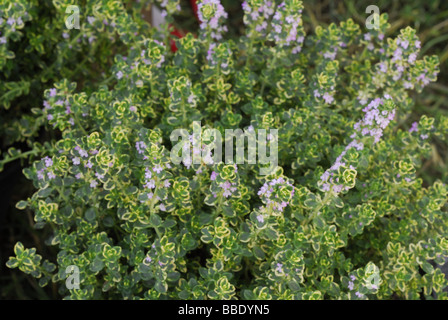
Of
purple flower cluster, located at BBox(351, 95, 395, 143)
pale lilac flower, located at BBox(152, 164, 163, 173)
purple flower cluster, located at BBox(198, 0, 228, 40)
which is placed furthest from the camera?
purple flower cluster, located at BBox(198, 0, 228, 40)

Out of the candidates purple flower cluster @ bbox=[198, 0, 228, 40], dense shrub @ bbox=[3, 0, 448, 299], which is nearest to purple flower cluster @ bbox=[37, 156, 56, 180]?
dense shrub @ bbox=[3, 0, 448, 299]

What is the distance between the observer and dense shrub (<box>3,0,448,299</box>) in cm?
110

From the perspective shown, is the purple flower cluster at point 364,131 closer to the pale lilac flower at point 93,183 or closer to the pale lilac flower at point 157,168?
the pale lilac flower at point 157,168

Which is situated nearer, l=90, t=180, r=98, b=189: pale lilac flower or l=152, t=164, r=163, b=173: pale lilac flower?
l=152, t=164, r=163, b=173: pale lilac flower

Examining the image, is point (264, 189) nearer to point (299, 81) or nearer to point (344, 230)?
point (344, 230)

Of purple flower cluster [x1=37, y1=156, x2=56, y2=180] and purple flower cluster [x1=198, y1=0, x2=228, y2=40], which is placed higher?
purple flower cluster [x1=198, y1=0, x2=228, y2=40]

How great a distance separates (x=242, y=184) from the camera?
3.93ft

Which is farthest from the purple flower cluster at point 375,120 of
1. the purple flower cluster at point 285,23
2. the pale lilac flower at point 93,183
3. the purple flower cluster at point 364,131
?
the pale lilac flower at point 93,183

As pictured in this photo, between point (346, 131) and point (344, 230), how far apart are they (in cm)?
27

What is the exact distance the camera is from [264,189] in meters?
1.06

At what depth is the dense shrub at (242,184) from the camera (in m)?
1.10

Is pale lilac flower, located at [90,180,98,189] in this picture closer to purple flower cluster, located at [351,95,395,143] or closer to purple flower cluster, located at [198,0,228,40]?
purple flower cluster, located at [198,0,228,40]

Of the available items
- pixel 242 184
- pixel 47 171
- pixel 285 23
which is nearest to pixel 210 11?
pixel 285 23
